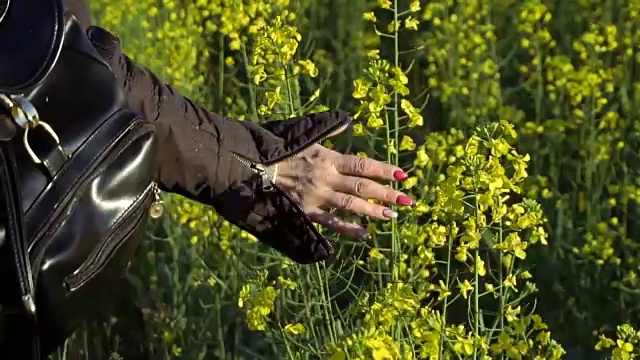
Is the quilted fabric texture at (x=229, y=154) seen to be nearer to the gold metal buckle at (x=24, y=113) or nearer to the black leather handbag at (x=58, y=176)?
the black leather handbag at (x=58, y=176)

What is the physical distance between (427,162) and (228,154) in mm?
985

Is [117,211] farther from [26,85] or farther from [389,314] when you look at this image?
[389,314]

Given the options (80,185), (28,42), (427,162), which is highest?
(28,42)

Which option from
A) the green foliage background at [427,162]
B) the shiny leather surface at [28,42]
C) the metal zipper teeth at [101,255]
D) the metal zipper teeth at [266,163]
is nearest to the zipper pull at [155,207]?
the metal zipper teeth at [101,255]

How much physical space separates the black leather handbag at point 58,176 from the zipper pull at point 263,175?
0.39 m

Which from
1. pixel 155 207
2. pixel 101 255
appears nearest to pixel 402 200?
pixel 155 207

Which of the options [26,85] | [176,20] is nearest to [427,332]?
[26,85]

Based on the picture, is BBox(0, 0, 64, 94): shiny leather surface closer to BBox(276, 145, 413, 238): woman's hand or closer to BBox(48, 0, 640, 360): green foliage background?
BBox(276, 145, 413, 238): woman's hand

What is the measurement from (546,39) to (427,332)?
228 centimetres

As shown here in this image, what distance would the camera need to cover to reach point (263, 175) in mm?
1511

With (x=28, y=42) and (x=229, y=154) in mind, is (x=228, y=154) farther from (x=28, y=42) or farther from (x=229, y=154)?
(x=28, y=42)

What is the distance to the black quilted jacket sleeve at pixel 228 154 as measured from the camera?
1417 mm

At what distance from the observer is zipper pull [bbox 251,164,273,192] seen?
1.50 meters

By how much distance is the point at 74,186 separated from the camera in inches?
40.3
